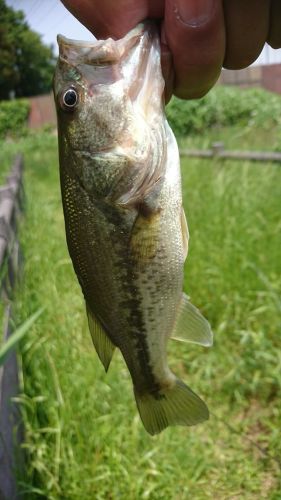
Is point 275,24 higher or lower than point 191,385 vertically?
higher

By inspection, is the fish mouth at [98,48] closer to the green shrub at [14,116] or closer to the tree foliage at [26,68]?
the tree foliage at [26,68]

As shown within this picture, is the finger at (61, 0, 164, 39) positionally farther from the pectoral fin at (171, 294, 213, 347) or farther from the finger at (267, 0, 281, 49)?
the pectoral fin at (171, 294, 213, 347)

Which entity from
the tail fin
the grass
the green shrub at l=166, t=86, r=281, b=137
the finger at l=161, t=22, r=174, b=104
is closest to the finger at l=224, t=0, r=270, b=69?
the finger at l=161, t=22, r=174, b=104

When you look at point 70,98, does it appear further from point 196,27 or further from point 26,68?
point 26,68

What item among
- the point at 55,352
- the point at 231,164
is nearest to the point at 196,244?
the point at 55,352

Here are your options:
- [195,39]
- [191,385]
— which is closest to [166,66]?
[195,39]

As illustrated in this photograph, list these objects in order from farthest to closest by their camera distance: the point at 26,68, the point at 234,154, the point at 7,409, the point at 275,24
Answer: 1. the point at 26,68
2. the point at 234,154
3. the point at 7,409
4. the point at 275,24

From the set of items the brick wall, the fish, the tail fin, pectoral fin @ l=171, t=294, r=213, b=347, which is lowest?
the brick wall

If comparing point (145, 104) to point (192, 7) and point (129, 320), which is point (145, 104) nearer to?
point (192, 7)
